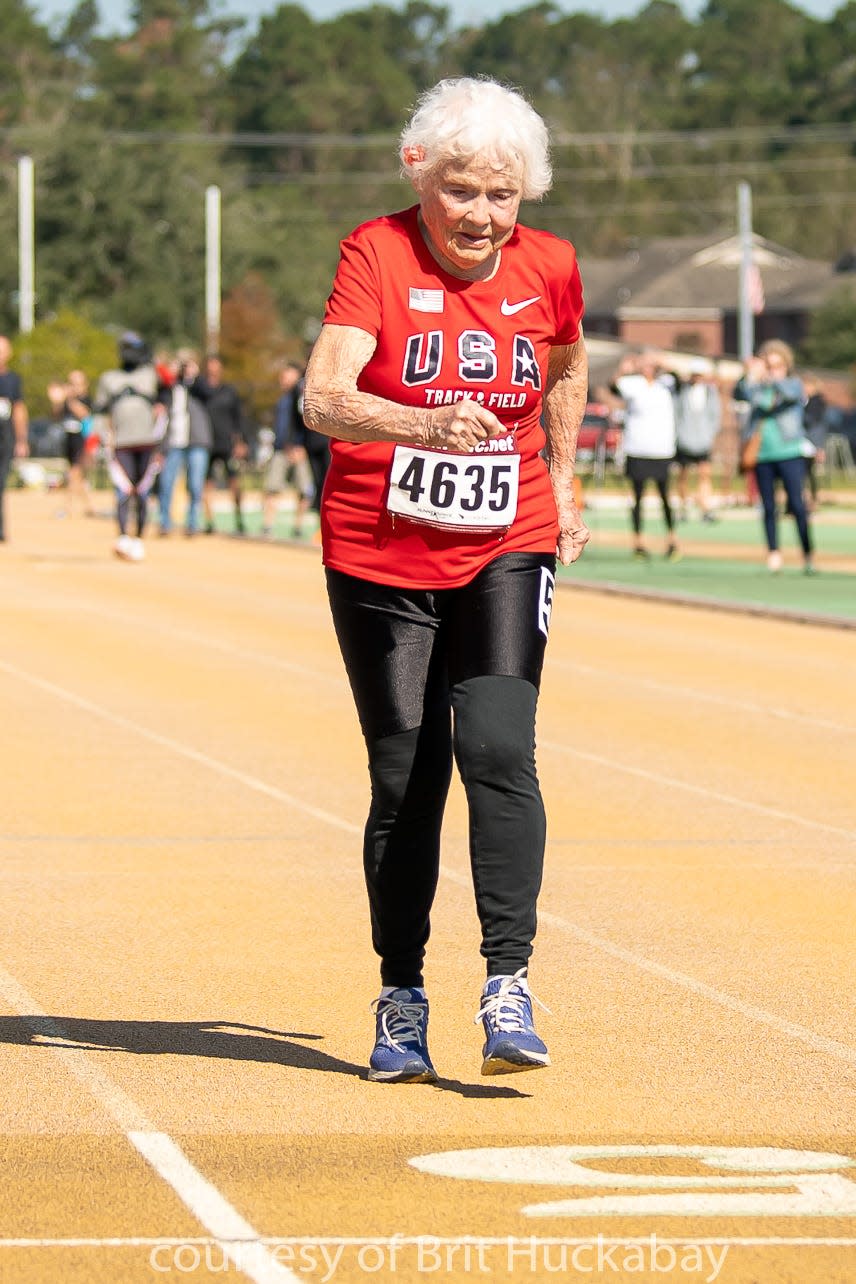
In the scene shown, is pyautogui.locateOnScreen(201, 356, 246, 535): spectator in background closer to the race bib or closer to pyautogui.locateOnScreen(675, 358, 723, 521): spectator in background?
pyautogui.locateOnScreen(675, 358, 723, 521): spectator in background

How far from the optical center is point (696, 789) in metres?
10.2

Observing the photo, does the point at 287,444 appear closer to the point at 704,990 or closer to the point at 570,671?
the point at 570,671

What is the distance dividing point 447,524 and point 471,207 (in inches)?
25.6

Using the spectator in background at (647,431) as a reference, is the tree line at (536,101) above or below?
above

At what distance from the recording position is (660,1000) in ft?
21.3

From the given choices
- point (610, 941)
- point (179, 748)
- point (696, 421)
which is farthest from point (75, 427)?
point (610, 941)

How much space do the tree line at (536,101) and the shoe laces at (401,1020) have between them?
344 feet

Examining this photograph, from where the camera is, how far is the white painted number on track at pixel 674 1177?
4.67 meters

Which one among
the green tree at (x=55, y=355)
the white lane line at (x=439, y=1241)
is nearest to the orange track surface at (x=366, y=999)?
the white lane line at (x=439, y=1241)

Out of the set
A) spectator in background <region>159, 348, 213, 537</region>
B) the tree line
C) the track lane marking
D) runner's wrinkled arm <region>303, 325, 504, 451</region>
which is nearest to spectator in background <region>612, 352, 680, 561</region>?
spectator in background <region>159, 348, 213, 537</region>

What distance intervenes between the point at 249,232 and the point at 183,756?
84092 mm

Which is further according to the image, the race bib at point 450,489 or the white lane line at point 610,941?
the white lane line at point 610,941

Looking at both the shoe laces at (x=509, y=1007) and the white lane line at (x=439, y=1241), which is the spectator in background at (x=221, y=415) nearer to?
the shoe laces at (x=509, y=1007)

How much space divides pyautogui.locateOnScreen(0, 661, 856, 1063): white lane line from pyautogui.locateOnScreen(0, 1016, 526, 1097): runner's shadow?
0.93 meters
